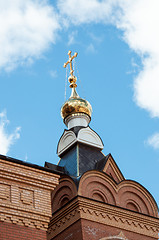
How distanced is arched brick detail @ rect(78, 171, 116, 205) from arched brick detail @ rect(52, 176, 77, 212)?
381 millimetres

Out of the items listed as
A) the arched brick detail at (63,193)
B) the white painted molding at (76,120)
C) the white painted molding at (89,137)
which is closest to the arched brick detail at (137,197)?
the arched brick detail at (63,193)

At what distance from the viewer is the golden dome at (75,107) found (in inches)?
726

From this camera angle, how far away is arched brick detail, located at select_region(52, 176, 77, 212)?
1473 centimetres

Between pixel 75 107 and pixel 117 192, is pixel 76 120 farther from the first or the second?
pixel 117 192

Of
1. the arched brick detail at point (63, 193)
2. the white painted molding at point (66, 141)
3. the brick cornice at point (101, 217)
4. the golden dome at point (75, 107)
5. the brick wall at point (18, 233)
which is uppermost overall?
the golden dome at point (75, 107)

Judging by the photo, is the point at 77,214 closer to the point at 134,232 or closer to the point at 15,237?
the point at 134,232

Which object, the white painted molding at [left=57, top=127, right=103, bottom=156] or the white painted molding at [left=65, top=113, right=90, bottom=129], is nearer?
the white painted molding at [left=57, top=127, right=103, bottom=156]

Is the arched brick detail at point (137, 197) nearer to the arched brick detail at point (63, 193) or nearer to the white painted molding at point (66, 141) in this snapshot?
the arched brick detail at point (63, 193)

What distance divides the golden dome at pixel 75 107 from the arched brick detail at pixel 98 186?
3815 mm

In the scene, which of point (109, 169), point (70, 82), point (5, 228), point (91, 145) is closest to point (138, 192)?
point (109, 169)

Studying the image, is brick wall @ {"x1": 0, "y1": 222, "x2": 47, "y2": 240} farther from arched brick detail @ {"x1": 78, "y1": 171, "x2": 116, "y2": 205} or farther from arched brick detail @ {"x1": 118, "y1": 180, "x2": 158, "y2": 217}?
arched brick detail @ {"x1": 118, "y1": 180, "x2": 158, "y2": 217}

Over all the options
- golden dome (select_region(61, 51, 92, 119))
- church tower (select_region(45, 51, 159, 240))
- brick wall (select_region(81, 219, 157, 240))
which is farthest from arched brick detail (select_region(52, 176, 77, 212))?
golden dome (select_region(61, 51, 92, 119))

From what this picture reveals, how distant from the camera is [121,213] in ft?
48.4

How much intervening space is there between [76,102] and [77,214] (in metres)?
5.78
